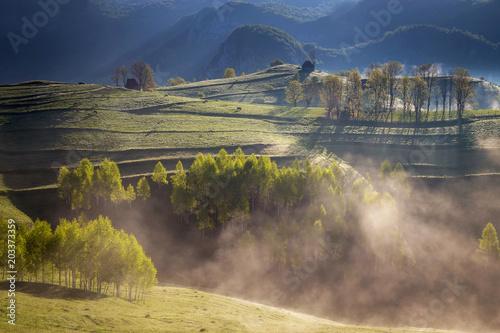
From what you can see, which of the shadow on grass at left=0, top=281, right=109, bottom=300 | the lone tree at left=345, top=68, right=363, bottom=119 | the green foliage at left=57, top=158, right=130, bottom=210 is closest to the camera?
the shadow on grass at left=0, top=281, right=109, bottom=300

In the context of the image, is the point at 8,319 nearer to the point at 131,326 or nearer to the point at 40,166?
the point at 131,326

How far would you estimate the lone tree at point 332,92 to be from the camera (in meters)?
144

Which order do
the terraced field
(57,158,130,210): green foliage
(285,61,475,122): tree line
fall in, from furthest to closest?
(285,61,475,122): tree line
the terraced field
(57,158,130,210): green foliage

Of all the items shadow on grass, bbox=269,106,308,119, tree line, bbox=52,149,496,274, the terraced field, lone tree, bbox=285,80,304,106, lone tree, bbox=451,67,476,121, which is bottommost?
tree line, bbox=52,149,496,274

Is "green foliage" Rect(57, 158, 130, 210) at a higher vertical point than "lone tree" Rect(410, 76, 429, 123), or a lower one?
lower

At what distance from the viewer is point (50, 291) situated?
42625mm

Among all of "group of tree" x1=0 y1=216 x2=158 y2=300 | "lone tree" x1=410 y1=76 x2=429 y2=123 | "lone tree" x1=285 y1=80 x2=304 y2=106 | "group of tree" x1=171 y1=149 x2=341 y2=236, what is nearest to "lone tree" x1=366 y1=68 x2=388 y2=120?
"lone tree" x1=410 y1=76 x2=429 y2=123

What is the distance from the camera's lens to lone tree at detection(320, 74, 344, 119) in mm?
144500

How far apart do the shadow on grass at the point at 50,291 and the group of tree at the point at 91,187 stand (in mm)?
36403

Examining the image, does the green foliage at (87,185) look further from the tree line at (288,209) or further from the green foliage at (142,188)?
the tree line at (288,209)

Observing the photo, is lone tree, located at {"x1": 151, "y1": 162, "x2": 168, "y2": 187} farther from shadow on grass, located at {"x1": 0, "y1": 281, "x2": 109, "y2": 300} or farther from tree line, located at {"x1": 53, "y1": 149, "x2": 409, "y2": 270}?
shadow on grass, located at {"x1": 0, "y1": 281, "x2": 109, "y2": 300}

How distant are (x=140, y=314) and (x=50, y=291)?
1317cm

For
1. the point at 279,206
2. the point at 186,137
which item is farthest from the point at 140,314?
the point at 186,137

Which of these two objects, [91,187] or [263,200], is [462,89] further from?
[91,187]
